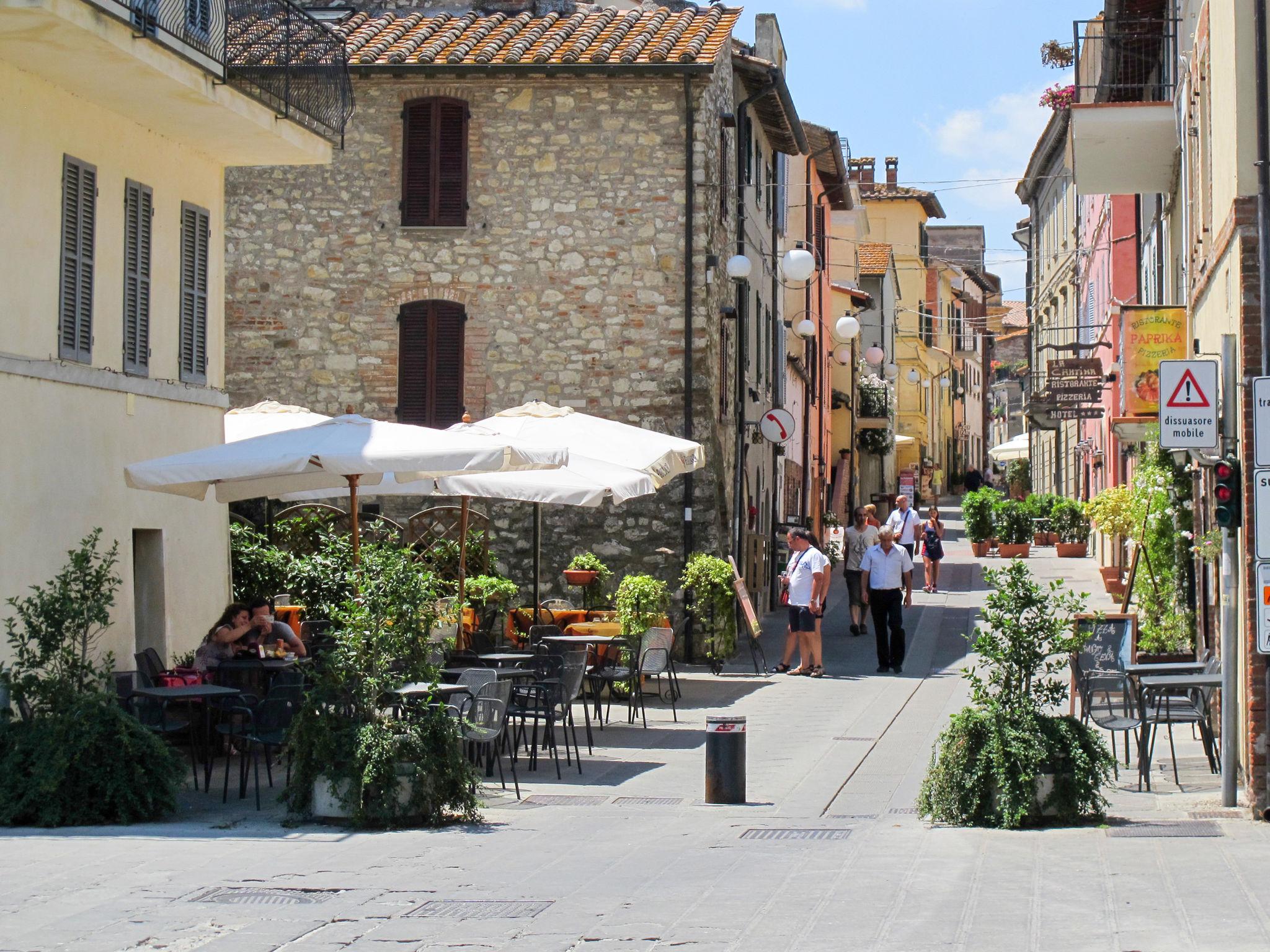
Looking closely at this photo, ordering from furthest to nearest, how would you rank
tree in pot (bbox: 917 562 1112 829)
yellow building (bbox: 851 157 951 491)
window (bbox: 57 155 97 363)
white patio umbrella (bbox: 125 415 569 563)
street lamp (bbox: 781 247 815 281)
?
yellow building (bbox: 851 157 951 491) → street lamp (bbox: 781 247 815 281) → window (bbox: 57 155 97 363) → white patio umbrella (bbox: 125 415 569 563) → tree in pot (bbox: 917 562 1112 829)

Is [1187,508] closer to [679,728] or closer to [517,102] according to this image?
[679,728]

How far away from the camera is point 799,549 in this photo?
19.3 m

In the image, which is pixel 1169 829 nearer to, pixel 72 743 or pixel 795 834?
pixel 795 834

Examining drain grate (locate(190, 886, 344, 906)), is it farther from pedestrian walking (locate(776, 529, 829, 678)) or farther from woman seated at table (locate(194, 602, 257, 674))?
pedestrian walking (locate(776, 529, 829, 678))

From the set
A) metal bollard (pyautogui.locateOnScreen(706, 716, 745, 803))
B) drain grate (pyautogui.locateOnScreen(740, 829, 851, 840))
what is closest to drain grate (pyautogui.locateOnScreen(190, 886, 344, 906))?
drain grate (pyautogui.locateOnScreen(740, 829, 851, 840))

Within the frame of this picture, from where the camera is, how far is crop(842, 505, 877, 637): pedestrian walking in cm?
2444

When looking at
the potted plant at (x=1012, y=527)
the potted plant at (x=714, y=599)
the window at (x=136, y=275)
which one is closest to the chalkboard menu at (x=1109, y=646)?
the potted plant at (x=714, y=599)

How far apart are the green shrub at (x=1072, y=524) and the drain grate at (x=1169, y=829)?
82.6ft

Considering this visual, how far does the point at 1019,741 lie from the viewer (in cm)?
991

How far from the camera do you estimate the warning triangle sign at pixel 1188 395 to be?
10602 mm

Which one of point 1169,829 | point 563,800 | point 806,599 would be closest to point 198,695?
point 563,800

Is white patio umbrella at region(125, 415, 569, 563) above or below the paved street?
above

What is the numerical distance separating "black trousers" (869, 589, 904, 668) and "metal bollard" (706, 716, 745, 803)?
30.3ft

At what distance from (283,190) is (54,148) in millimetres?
9463
